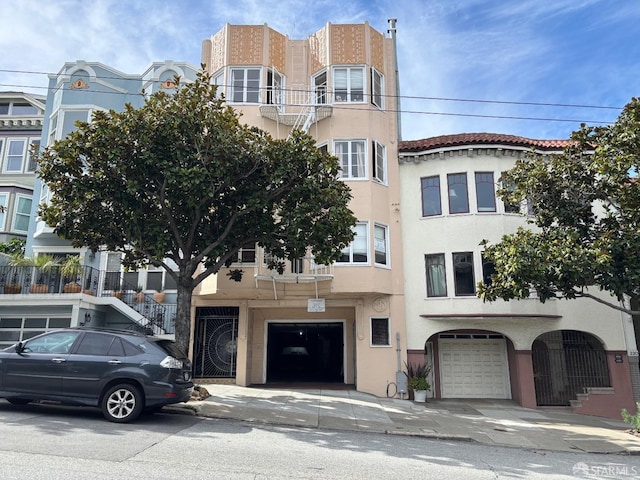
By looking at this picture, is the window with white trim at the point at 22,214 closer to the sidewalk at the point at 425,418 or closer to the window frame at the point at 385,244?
the sidewalk at the point at 425,418

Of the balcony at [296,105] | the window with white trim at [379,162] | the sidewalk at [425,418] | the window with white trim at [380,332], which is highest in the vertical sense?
the balcony at [296,105]

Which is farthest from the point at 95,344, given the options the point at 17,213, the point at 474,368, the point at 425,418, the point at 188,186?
the point at 17,213

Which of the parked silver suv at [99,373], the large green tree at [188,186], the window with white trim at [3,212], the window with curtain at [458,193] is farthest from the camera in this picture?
the window with white trim at [3,212]

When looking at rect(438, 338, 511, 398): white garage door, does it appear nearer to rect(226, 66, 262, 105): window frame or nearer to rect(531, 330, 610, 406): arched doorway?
rect(531, 330, 610, 406): arched doorway

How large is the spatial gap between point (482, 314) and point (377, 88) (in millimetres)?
9212

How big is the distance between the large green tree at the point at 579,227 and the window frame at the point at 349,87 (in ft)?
21.5

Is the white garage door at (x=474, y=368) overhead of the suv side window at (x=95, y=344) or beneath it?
beneath

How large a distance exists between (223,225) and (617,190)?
1040 cm

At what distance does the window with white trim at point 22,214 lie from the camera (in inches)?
816

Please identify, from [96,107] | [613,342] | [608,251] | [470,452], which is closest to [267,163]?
[470,452]

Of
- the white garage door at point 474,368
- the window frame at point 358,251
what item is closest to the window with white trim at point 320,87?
the window frame at point 358,251

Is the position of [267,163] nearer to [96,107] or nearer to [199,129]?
[199,129]

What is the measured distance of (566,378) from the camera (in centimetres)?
1667

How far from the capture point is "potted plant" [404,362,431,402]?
49.8 feet
